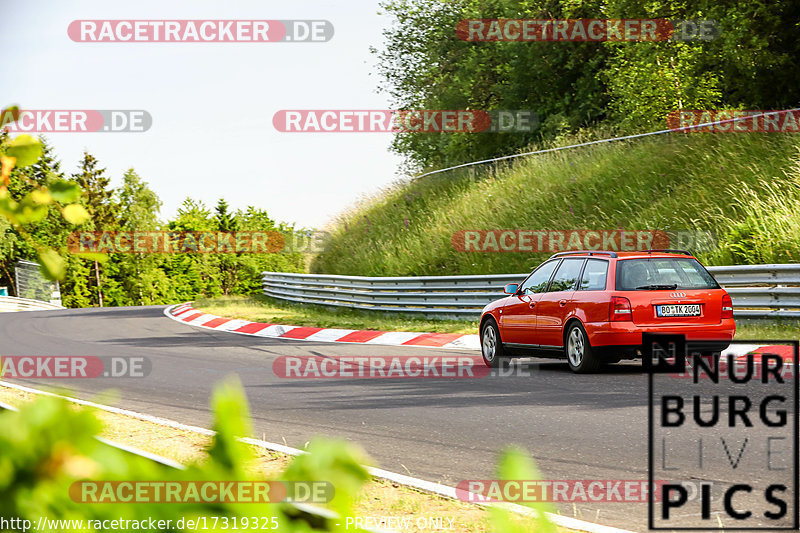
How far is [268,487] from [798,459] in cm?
575

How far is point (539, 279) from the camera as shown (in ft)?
43.3

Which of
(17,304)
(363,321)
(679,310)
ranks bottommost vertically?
(17,304)

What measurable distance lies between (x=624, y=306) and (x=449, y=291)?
10.4 meters

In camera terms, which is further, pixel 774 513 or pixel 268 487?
pixel 774 513

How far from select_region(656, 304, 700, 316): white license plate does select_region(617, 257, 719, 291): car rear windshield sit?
0.25 meters

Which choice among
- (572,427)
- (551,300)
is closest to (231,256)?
(551,300)

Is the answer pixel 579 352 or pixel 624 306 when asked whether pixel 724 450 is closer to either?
pixel 624 306

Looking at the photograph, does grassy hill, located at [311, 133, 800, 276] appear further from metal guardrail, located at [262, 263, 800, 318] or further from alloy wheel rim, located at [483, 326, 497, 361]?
alloy wheel rim, located at [483, 326, 497, 361]

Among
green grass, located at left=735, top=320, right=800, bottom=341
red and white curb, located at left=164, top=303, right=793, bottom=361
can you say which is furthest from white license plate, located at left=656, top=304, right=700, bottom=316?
green grass, located at left=735, top=320, right=800, bottom=341

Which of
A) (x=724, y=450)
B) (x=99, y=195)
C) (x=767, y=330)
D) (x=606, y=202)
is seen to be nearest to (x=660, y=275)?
(x=767, y=330)

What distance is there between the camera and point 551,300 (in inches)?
492

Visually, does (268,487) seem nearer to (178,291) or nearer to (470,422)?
(470,422)

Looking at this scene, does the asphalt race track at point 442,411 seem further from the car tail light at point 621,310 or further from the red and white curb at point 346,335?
the red and white curb at point 346,335

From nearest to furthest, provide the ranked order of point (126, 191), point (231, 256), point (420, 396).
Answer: point (420, 396)
point (231, 256)
point (126, 191)
